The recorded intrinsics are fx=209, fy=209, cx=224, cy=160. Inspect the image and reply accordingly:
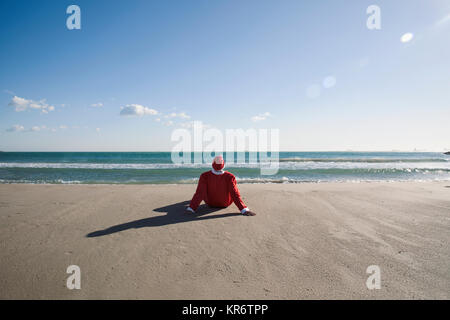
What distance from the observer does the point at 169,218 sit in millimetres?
4324

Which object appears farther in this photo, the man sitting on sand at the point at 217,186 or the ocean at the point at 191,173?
the ocean at the point at 191,173

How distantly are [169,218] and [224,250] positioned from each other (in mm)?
1776

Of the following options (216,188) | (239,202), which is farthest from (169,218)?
(239,202)

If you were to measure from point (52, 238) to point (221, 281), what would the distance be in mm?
2878

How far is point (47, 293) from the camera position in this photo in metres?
2.11

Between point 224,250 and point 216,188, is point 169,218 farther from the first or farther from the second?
point 224,250

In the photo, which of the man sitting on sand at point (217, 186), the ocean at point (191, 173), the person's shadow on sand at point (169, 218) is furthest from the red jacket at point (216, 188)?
the ocean at point (191, 173)

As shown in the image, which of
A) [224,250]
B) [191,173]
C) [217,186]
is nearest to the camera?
[224,250]

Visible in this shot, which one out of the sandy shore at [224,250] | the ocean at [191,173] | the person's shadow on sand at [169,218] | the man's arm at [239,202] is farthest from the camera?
the ocean at [191,173]

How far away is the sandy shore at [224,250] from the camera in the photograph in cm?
215

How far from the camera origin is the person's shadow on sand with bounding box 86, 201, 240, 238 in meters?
3.68

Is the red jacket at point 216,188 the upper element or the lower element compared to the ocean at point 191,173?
upper

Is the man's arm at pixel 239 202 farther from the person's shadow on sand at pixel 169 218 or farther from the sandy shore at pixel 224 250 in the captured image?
the sandy shore at pixel 224 250

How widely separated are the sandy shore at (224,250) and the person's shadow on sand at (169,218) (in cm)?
2
